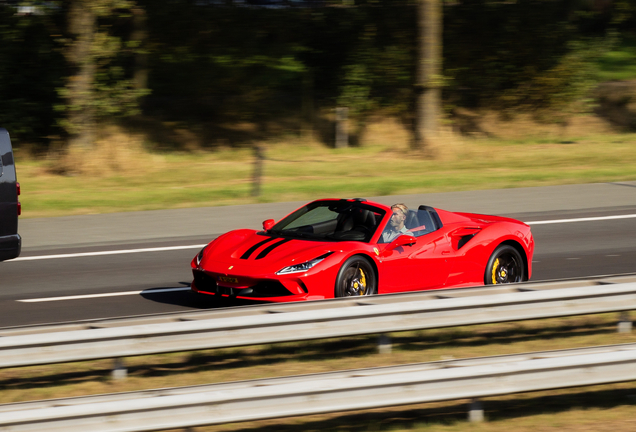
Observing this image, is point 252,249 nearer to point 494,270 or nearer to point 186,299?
point 186,299

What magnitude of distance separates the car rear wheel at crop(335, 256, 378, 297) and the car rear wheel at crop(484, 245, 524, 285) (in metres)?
1.59

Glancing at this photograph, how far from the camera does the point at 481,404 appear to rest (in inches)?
222

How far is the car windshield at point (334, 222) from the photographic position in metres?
9.28

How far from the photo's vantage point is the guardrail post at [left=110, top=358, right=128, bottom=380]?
6539 millimetres

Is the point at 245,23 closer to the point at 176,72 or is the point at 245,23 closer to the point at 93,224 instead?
the point at 176,72

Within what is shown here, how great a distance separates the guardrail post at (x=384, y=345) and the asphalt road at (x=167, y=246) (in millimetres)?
2813

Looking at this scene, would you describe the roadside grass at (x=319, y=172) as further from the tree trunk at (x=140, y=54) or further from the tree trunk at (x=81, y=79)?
the tree trunk at (x=140, y=54)

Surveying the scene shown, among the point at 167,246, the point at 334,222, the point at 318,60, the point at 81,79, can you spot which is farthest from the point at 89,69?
the point at 334,222

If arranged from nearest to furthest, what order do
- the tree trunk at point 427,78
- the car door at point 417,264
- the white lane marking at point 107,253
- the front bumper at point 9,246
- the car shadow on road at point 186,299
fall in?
the car door at point 417,264
the car shadow on road at point 186,299
the front bumper at point 9,246
the white lane marking at point 107,253
the tree trunk at point 427,78

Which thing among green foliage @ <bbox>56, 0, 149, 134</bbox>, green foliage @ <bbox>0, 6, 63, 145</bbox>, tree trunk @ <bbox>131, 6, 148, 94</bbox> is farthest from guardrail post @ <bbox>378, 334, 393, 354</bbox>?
tree trunk @ <bbox>131, 6, 148, 94</bbox>

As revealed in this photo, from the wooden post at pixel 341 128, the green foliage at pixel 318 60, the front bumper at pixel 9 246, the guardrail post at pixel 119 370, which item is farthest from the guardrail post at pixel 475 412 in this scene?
the green foliage at pixel 318 60

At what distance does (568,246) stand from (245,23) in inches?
817

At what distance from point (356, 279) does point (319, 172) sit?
14101 millimetres

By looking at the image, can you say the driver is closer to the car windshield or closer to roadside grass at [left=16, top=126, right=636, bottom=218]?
the car windshield
